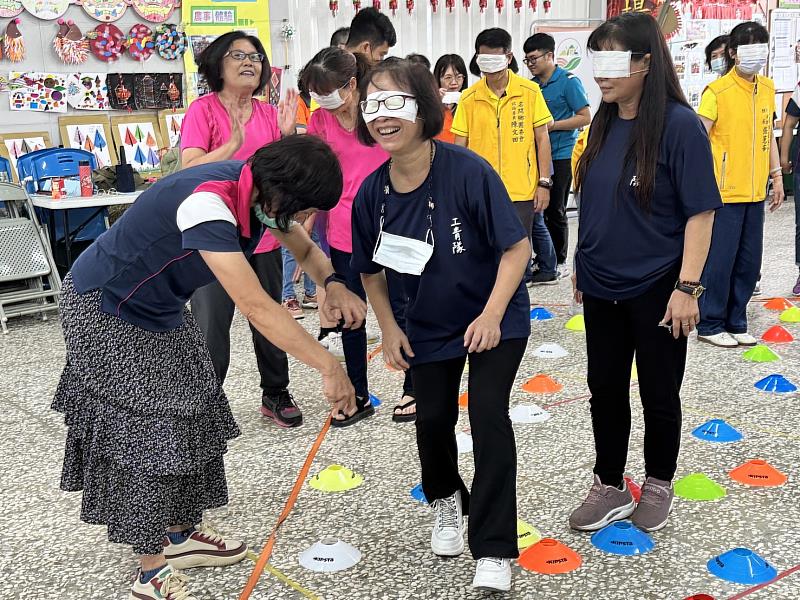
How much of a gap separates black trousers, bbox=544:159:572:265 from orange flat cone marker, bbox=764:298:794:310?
1567 mm

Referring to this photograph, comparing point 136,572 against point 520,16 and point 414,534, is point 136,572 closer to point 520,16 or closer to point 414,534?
point 414,534

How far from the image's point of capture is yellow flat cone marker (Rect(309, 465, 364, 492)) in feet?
9.44

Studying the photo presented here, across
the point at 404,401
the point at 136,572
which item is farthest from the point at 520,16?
the point at 136,572

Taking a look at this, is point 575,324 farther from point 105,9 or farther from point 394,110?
point 105,9

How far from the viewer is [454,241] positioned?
2.10 metres

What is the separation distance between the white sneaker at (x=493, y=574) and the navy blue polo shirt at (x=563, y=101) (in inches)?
162

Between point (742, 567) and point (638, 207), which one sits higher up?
point (638, 207)

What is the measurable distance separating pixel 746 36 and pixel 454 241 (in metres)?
2.84

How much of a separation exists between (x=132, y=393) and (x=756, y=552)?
A: 1779 mm

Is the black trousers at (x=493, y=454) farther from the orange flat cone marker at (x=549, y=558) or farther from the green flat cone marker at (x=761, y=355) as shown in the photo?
the green flat cone marker at (x=761, y=355)

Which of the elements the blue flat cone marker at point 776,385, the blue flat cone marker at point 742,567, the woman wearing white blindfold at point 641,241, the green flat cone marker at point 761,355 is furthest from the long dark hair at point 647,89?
the green flat cone marker at point 761,355

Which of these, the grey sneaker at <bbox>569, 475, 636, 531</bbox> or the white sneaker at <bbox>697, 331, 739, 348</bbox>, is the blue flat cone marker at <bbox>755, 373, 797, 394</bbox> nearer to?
the white sneaker at <bbox>697, 331, 739, 348</bbox>

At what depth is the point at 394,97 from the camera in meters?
2.05

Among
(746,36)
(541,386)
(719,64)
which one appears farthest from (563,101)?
(541,386)
